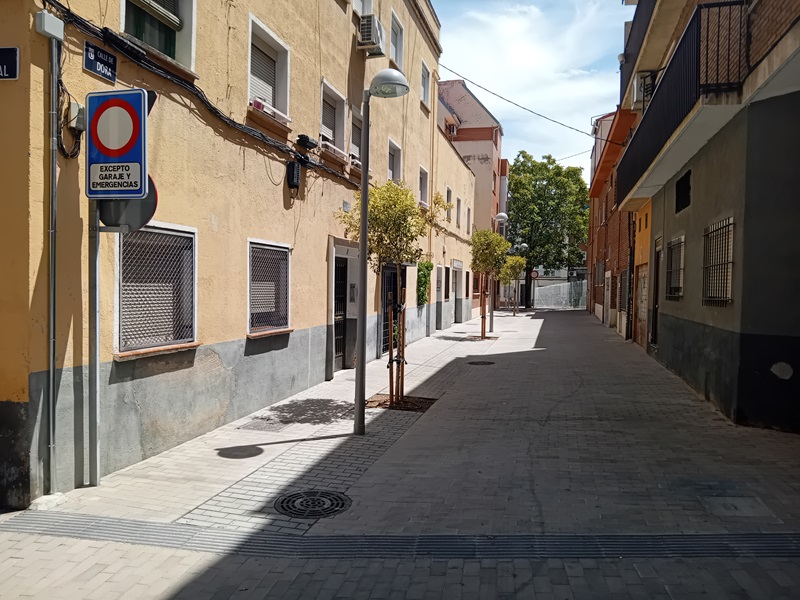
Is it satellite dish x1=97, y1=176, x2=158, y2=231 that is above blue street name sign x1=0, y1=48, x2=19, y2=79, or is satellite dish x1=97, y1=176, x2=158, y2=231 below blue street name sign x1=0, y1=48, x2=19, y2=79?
below

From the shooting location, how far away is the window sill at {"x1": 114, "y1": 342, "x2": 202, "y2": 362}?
540cm

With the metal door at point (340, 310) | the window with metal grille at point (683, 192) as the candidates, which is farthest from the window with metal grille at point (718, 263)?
the metal door at point (340, 310)

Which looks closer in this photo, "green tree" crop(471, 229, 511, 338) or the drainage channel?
the drainage channel

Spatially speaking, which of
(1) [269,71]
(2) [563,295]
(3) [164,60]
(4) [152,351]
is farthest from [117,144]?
(2) [563,295]

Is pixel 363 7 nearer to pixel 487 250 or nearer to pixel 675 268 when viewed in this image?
pixel 675 268

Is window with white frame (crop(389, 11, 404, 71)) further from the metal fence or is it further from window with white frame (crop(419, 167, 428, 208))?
the metal fence

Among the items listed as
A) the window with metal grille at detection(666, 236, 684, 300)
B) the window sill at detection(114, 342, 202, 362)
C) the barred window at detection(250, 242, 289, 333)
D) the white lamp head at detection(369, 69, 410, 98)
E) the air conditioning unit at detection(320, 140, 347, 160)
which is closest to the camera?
the window sill at detection(114, 342, 202, 362)

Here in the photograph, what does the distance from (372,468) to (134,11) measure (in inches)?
195

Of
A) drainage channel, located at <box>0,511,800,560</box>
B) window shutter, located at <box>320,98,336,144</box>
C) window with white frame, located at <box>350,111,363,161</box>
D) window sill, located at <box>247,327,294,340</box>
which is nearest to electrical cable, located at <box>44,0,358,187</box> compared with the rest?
window shutter, located at <box>320,98,336,144</box>

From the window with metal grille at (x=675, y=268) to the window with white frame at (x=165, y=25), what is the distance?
29.1ft

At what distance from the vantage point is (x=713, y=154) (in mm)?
8844

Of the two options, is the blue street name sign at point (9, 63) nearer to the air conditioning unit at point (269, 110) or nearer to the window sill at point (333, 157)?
the air conditioning unit at point (269, 110)

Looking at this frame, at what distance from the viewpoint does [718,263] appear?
8.41 m

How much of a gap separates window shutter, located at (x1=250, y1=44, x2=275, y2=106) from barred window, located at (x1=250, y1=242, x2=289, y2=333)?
6.61 feet
